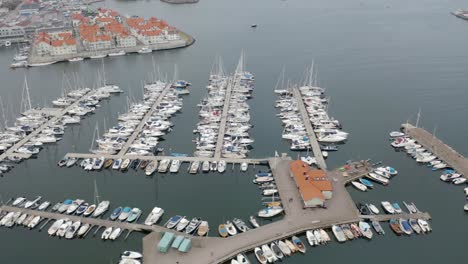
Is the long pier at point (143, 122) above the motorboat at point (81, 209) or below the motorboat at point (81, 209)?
above

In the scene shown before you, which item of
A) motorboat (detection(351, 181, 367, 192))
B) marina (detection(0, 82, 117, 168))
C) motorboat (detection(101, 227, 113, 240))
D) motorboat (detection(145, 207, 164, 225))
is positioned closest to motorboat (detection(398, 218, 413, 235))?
motorboat (detection(351, 181, 367, 192))

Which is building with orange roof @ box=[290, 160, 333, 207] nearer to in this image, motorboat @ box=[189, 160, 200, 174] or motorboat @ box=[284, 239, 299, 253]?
motorboat @ box=[284, 239, 299, 253]

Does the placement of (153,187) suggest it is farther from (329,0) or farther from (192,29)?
(329,0)

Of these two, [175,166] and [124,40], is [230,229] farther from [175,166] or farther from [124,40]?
[124,40]

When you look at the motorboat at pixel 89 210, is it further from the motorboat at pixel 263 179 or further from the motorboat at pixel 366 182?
the motorboat at pixel 366 182

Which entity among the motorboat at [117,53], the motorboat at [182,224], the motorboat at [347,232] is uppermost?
the motorboat at [117,53]

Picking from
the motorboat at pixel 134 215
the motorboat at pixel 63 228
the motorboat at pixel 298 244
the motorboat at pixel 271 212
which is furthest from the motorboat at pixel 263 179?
the motorboat at pixel 63 228

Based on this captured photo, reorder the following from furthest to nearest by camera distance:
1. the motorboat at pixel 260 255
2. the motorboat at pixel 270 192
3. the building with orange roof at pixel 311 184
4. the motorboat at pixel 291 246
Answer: the motorboat at pixel 270 192, the building with orange roof at pixel 311 184, the motorboat at pixel 291 246, the motorboat at pixel 260 255
